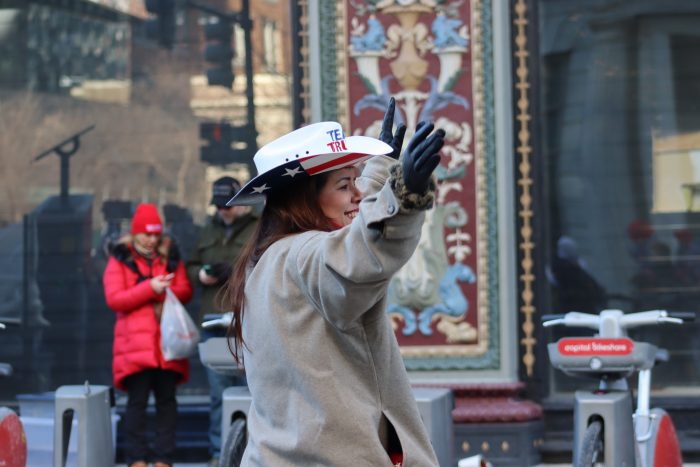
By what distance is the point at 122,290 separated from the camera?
27.4 feet

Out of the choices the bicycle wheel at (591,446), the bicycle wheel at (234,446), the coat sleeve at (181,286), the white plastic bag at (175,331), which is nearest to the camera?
the bicycle wheel at (591,446)

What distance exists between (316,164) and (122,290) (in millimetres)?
5148

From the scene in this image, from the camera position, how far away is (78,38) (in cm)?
934

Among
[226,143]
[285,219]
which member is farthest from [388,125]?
[226,143]

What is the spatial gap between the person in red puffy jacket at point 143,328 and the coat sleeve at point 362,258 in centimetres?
527

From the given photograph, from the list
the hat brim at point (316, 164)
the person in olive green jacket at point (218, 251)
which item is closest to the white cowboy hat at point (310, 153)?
the hat brim at point (316, 164)

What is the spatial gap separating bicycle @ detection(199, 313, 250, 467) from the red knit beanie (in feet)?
4.05

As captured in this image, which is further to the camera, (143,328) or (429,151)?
(143,328)

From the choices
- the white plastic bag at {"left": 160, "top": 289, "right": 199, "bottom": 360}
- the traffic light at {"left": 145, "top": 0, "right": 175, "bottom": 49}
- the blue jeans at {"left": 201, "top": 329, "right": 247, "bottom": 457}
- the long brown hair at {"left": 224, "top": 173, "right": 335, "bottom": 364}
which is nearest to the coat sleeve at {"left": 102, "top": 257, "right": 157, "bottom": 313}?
the white plastic bag at {"left": 160, "top": 289, "right": 199, "bottom": 360}

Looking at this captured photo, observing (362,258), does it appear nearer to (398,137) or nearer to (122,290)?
(398,137)

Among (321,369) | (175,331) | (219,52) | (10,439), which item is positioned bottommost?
(10,439)

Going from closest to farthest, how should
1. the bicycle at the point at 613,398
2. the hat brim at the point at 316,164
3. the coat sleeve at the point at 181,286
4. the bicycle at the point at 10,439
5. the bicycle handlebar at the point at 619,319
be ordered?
the hat brim at the point at 316,164
the bicycle at the point at 613,398
the bicycle handlebar at the point at 619,319
the bicycle at the point at 10,439
the coat sleeve at the point at 181,286

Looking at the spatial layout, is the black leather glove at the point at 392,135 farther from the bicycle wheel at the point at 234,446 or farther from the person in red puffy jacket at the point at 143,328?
the person in red puffy jacket at the point at 143,328

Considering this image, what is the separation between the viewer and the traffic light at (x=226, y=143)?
9125 mm
